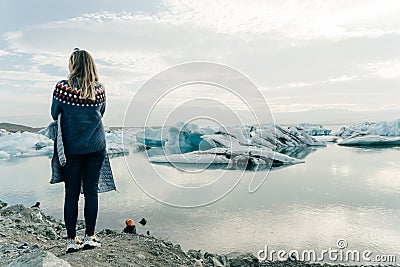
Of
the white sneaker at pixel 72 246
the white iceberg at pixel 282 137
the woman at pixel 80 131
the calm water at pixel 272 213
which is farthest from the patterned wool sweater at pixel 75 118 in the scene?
the white iceberg at pixel 282 137

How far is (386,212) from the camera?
17.6ft

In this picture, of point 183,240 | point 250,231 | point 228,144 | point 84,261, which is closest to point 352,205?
point 250,231

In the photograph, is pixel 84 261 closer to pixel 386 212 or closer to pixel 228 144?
pixel 386 212

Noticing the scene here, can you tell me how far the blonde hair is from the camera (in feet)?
6.49

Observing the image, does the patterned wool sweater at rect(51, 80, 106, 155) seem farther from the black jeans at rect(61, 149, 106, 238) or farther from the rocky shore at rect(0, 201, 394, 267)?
the rocky shore at rect(0, 201, 394, 267)

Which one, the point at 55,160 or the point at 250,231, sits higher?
the point at 55,160

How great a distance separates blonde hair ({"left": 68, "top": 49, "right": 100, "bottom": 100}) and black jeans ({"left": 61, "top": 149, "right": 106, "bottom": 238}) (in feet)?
1.22

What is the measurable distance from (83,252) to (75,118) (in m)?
0.84

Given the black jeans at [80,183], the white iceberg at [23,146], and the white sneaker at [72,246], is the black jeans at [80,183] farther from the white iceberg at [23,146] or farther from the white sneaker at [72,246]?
the white iceberg at [23,146]

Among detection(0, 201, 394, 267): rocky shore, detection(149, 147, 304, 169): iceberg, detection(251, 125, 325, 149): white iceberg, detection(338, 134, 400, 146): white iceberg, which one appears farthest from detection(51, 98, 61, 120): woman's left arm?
detection(338, 134, 400, 146): white iceberg

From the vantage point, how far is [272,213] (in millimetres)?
5367

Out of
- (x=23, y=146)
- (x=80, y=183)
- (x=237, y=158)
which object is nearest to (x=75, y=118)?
(x=80, y=183)

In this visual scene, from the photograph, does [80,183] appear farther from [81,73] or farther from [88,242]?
[81,73]

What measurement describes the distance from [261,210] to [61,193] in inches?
160
